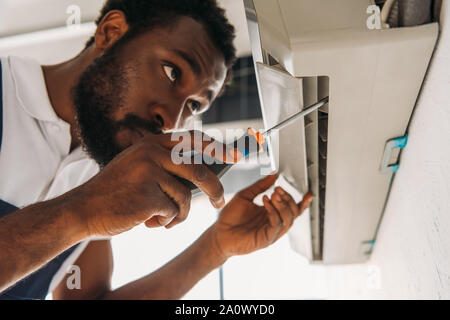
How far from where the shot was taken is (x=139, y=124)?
89 cm

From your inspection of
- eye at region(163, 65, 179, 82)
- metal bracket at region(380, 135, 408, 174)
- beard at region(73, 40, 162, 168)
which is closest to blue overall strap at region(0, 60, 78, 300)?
beard at region(73, 40, 162, 168)

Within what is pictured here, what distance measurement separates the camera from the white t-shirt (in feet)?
2.98

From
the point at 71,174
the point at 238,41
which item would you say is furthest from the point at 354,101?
the point at 238,41

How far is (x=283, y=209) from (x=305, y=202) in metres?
0.06

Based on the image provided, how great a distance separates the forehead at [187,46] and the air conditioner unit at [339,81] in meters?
0.41

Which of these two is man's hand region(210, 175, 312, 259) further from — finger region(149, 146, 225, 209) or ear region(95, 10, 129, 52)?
ear region(95, 10, 129, 52)

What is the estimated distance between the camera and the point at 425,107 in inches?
21.8

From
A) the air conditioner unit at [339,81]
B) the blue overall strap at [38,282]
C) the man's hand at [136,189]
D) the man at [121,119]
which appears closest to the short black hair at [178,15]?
the man at [121,119]

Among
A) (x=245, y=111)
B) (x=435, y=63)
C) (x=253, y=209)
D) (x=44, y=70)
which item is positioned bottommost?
(x=245, y=111)

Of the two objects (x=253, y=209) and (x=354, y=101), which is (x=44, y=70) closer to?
(x=253, y=209)
